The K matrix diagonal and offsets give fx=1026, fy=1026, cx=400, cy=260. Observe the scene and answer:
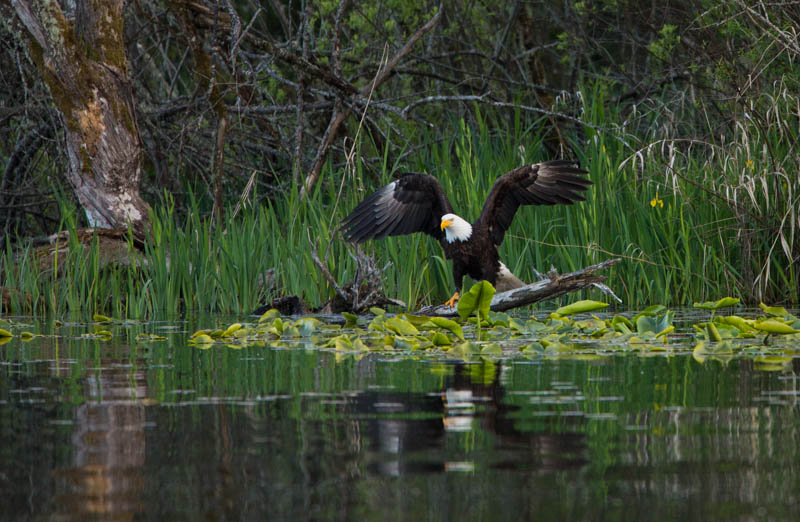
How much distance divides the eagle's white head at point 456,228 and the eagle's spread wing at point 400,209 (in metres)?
0.16

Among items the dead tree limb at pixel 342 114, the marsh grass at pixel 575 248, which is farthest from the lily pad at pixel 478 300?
the dead tree limb at pixel 342 114

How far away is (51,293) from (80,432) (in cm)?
513

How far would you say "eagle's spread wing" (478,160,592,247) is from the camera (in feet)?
22.6

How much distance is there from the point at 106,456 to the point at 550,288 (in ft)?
12.5

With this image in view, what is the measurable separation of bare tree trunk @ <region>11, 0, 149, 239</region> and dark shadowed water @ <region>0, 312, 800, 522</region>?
4.79 meters

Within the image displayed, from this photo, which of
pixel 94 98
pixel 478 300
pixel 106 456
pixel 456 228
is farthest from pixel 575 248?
pixel 106 456

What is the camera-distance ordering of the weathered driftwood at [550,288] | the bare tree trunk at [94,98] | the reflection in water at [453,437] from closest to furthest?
the reflection in water at [453,437] < the weathered driftwood at [550,288] < the bare tree trunk at [94,98]

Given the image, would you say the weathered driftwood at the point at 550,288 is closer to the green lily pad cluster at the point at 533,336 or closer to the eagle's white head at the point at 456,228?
the green lily pad cluster at the point at 533,336

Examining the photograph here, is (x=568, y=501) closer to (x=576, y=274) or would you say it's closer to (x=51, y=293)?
(x=576, y=274)

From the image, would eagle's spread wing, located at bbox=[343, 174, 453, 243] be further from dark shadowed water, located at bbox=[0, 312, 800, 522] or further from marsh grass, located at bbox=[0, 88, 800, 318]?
dark shadowed water, located at bbox=[0, 312, 800, 522]

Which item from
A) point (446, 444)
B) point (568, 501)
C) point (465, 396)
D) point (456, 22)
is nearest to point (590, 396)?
point (465, 396)

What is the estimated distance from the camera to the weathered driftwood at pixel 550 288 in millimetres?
5645

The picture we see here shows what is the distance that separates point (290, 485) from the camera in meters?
1.92

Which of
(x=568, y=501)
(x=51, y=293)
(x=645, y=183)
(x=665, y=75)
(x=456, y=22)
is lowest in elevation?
(x=568, y=501)
